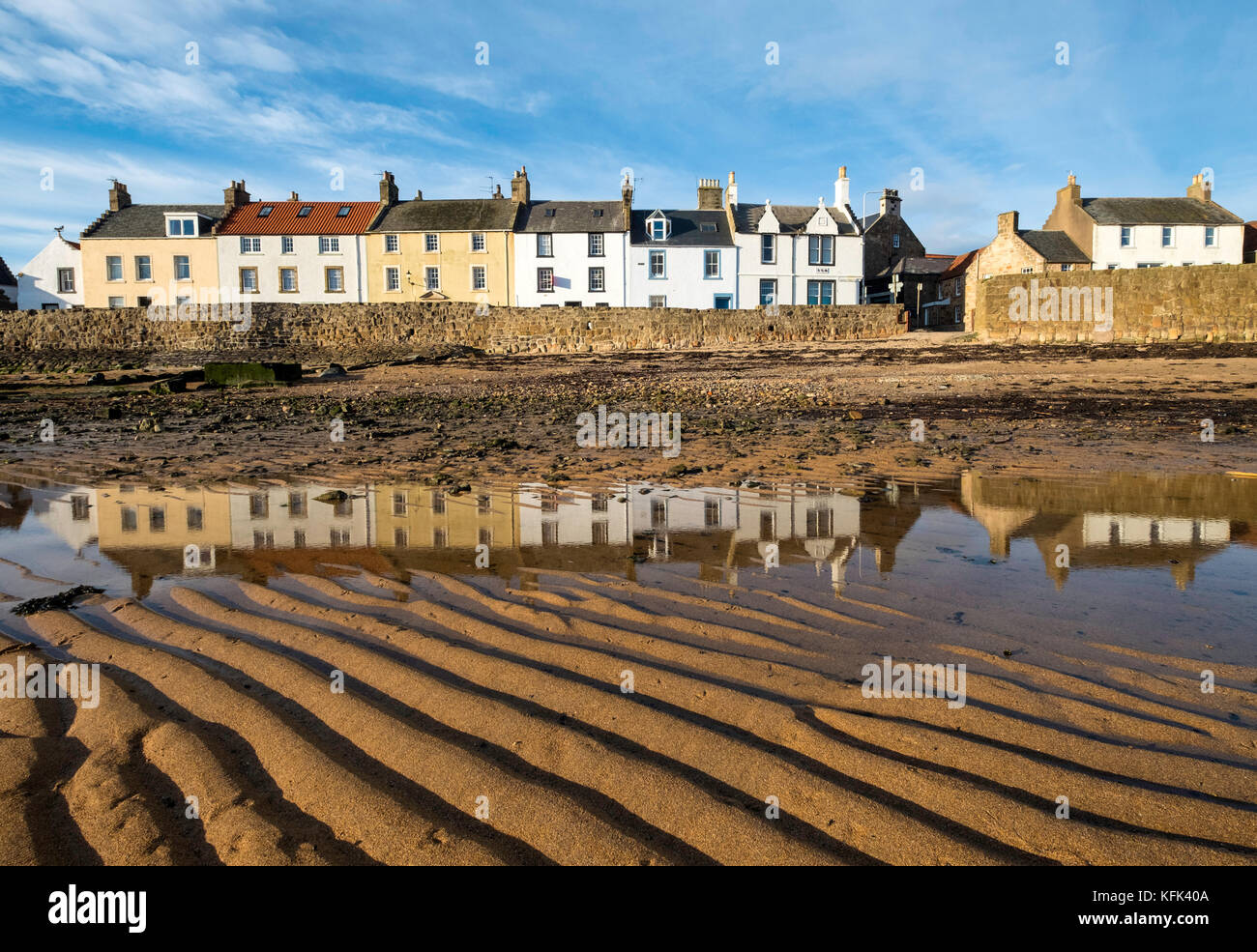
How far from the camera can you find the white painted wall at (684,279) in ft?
151

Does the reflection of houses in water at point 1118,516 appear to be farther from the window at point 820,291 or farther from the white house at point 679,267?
the window at point 820,291

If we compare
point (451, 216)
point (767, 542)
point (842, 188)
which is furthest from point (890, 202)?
point (767, 542)

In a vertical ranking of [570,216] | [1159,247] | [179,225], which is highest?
[570,216]

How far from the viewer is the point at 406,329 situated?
120 ft

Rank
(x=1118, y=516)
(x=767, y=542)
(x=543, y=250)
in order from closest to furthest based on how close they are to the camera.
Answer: (x=767, y=542), (x=1118, y=516), (x=543, y=250)

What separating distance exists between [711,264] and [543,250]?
33.6ft

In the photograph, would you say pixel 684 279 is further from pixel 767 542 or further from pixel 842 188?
pixel 767 542

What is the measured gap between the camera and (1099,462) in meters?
9.09

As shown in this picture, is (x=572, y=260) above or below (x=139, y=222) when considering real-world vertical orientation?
below

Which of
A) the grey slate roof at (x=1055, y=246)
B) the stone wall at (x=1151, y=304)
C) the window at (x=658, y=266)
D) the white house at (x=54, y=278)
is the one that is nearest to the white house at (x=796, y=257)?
the window at (x=658, y=266)

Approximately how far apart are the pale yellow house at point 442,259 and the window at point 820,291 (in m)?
18.4
